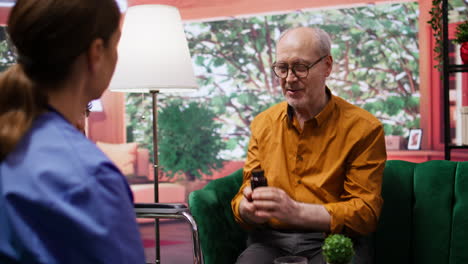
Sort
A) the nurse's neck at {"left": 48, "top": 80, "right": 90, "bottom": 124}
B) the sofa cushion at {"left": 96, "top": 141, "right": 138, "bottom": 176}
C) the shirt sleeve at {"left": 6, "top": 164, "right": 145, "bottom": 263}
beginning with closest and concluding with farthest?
1. the shirt sleeve at {"left": 6, "top": 164, "right": 145, "bottom": 263}
2. the nurse's neck at {"left": 48, "top": 80, "right": 90, "bottom": 124}
3. the sofa cushion at {"left": 96, "top": 141, "right": 138, "bottom": 176}

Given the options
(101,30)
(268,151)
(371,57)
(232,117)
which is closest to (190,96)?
(232,117)

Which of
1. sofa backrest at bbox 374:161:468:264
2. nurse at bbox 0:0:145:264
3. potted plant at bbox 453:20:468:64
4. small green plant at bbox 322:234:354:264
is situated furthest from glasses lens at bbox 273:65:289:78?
potted plant at bbox 453:20:468:64

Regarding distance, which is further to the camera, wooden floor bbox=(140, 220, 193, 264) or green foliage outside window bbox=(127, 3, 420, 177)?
green foliage outside window bbox=(127, 3, 420, 177)

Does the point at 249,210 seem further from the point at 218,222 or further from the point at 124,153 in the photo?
the point at 124,153

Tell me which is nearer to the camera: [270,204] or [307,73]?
[270,204]

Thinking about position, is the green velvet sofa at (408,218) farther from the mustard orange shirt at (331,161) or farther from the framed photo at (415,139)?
the framed photo at (415,139)

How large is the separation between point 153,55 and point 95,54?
5.14 ft

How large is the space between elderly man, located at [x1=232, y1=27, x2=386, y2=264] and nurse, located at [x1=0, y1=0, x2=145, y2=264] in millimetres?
1065

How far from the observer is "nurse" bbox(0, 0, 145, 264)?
27.2 inches

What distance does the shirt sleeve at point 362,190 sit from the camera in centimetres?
183

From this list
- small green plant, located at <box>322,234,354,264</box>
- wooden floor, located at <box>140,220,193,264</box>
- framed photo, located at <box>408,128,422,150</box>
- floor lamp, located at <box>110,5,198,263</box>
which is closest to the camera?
small green plant, located at <box>322,234,354,264</box>

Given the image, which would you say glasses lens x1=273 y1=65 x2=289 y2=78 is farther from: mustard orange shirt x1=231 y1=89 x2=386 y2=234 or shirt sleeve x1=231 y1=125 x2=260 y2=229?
shirt sleeve x1=231 y1=125 x2=260 y2=229

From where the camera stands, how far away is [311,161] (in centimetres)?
203

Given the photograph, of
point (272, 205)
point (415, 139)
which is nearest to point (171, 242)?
point (415, 139)
